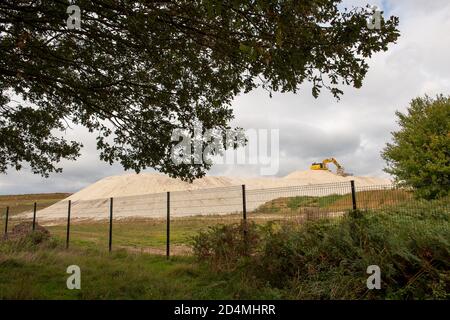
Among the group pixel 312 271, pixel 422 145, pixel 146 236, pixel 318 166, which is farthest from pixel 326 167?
pixel 312 271

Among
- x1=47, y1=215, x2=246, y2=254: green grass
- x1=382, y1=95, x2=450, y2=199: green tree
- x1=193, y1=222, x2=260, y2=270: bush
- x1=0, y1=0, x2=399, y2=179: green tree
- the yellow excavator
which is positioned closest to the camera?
x1=0, y1=0, x2=399, y2=179: green tree

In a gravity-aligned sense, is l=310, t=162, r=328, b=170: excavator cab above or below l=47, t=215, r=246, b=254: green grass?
above

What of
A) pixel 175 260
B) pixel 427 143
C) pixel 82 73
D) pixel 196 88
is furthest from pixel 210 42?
pixel 427 143

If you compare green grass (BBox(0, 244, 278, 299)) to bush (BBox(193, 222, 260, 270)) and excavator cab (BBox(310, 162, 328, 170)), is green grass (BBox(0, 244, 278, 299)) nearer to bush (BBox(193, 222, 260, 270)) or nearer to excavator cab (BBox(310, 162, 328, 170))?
bush (BBox(193, 222, 260, 270))

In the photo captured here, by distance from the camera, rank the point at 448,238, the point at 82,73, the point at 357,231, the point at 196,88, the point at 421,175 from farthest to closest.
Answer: the point at 421,175, the point at 82,73, the point at 196,88, the point at 357,231, the point at 448,238

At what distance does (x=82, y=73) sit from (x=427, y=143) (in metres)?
27.4

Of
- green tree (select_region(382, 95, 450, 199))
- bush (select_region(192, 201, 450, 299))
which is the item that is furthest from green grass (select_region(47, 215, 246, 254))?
green tree (select_region(382, 95, 450, 199))

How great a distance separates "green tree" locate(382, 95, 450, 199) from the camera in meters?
26.0

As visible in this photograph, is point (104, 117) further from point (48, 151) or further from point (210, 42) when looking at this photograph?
point (210, 42)

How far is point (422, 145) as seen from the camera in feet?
91.3

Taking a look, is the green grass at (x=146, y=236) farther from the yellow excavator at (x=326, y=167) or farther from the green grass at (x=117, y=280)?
the yellow excavator at (x=326, y=167)

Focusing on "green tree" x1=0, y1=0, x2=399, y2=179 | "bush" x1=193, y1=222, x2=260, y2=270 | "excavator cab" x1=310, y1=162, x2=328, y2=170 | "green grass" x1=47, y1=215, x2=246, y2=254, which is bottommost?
"green grass" x1=47, y1=215, x2=246, y2=254

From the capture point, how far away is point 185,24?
573cm

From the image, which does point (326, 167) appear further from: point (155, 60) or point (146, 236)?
point (155, 60)
